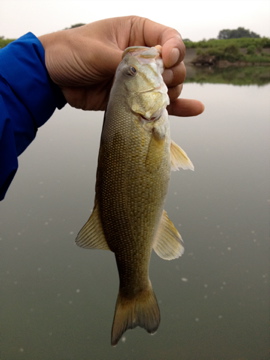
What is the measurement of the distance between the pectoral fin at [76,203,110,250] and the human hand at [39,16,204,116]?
641mm

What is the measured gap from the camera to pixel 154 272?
3936 mm

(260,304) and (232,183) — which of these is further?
(232,183)

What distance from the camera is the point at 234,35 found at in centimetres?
5878

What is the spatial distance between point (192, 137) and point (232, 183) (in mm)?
2116

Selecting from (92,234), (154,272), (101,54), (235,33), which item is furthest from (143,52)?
(235,33)

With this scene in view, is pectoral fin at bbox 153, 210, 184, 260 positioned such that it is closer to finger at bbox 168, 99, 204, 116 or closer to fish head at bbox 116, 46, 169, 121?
fish head at bbox 116, 46, 169, 121

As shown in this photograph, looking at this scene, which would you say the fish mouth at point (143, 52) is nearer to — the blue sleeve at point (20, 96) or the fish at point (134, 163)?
the fish at point (134, 163)

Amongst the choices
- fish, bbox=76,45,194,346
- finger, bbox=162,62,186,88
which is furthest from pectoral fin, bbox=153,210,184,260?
finger, bbox=162,62,186,88

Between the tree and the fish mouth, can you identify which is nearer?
the fish mouth

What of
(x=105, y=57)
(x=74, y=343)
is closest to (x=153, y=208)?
(x=105, y=57)

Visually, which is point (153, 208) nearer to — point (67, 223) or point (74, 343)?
point (74, 343)

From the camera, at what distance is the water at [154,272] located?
3.32 m

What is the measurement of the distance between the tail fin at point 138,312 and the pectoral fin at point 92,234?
0.29m

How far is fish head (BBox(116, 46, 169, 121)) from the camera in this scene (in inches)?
53.7
